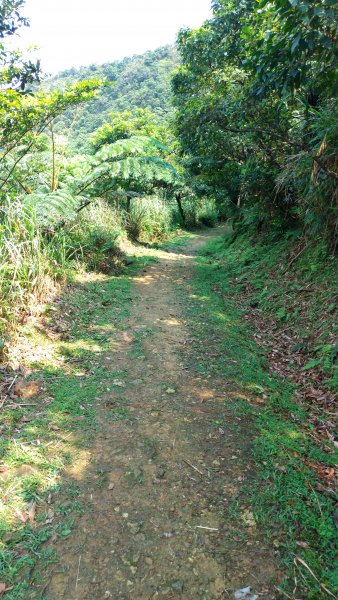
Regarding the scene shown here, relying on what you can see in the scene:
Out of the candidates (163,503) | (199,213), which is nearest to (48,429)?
(163,503)

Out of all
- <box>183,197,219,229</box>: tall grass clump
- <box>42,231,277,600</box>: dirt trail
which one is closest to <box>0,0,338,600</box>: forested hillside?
<box>42,231,277,600</box>: dirt trail

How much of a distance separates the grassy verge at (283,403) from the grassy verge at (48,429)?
1206mm

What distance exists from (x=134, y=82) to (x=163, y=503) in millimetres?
45539

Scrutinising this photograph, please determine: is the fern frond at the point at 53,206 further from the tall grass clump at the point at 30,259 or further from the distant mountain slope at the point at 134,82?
the distant mountain slope at the point at 134,82

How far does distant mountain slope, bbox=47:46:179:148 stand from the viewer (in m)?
32.8

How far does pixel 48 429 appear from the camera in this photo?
2.81 meters

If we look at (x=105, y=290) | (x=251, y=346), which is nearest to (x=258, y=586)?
(x=251, y=346)

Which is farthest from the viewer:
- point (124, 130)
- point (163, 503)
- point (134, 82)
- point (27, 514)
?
point (134, 82)

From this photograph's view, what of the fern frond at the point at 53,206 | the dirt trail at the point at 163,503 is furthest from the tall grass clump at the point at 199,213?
the dirt trail at the point at 163,503

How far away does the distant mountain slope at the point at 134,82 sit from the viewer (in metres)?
32.8

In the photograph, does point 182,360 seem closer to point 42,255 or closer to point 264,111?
point 42,255

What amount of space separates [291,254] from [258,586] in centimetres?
566

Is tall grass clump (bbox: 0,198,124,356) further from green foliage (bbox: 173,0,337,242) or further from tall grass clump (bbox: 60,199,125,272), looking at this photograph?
green foliage (bbox: 173,0,337,242)

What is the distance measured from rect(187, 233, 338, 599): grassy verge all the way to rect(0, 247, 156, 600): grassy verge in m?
1.21
